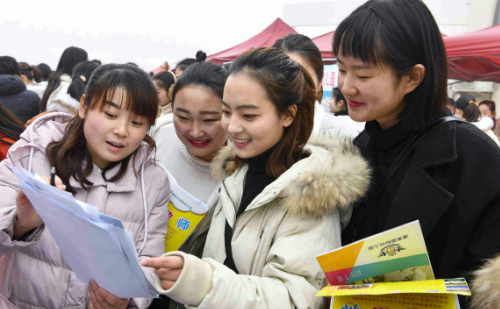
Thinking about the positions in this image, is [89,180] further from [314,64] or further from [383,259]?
[314,64]

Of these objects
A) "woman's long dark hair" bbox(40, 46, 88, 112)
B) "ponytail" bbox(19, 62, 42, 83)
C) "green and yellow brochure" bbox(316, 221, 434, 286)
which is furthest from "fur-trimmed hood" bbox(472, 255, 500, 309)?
"ponytail" bbox(19, 62, 42, 83)

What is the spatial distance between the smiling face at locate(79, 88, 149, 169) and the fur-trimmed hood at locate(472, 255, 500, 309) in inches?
49.2

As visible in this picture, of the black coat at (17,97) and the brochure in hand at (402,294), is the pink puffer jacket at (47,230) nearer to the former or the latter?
the brochure in hand at (402,294)

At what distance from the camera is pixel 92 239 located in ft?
3.28

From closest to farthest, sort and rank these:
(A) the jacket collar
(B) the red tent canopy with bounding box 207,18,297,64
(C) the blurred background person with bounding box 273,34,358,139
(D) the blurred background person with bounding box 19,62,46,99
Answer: (A) the jacket collar
(C) the blurred background person with bounding box 273,34,358,139
(D) the blurred background person with bounding box 19,62,46,99
(B) the red tent canopy with bounding box 207,18,297,64

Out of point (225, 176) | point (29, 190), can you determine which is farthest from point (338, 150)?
point (29, 190)

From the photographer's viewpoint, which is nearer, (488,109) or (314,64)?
(314,64)

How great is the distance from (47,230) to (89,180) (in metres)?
0.23

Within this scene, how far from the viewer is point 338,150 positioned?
145 cm

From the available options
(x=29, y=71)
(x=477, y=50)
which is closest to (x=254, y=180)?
(x=477, y=50)

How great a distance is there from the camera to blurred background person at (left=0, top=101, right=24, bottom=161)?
2.18m

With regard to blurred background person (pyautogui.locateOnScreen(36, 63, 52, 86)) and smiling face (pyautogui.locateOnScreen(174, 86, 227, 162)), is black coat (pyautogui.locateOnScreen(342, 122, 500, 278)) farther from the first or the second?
blurred background person (pyautogui.locateOnScreen(36, 63, 52, 86))

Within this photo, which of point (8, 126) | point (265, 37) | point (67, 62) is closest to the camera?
point (8, 126)

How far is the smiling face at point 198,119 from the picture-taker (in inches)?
75.4
